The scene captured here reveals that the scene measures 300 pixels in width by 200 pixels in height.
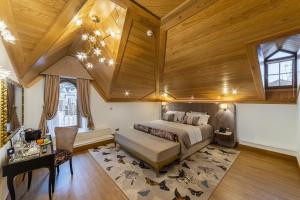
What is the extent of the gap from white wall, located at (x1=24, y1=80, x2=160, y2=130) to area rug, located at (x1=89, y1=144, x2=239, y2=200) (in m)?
1.30

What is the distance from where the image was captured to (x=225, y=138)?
13.6ft

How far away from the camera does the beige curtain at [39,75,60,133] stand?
3547 millimetres

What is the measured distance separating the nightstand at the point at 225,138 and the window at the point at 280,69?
1.71 metres

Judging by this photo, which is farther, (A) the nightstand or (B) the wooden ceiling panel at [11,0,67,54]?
(A) the nightstand

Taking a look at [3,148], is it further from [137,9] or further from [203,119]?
[203,119]

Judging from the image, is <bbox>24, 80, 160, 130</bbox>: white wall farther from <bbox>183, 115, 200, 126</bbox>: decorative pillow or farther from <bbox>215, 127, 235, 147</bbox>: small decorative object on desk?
<bbox>215, 127, 235, 147</bbox>: small decorative object on desk

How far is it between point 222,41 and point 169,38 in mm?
1082

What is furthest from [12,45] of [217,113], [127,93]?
[217,113]

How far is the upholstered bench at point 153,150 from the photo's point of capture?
8.72 ft

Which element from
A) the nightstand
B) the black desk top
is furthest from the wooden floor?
the nightstand

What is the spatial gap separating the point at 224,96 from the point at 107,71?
3.74 meters

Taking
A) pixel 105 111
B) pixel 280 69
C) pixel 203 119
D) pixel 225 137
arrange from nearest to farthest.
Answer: pixel 280 69
pixel 225 137
pixel 203 119
pixel 105 111

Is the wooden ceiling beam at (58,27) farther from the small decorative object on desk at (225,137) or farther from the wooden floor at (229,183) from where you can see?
the small decorative object on desk at (225,137)

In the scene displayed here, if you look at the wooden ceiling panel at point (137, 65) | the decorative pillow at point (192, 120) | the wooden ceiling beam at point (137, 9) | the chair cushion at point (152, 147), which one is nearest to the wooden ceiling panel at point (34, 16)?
the wooden ceiling beam at point (137, 9)
